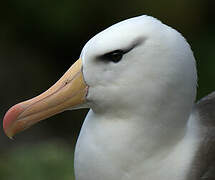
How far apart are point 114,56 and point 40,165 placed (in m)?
2.19

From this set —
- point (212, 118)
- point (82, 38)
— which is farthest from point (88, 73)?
point (82, 38)

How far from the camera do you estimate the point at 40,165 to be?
4867mm

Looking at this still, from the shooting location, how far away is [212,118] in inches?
123

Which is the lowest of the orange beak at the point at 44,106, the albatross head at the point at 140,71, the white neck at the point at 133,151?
the white neck at the point at 133,151

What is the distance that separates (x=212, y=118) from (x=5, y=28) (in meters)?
4.44

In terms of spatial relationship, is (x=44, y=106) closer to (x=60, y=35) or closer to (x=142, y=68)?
(x=142, y=68)

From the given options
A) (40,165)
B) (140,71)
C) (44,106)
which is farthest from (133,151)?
(40,165)

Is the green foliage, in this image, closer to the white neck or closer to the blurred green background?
the blurred green background

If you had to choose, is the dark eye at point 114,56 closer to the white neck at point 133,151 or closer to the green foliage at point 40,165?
the white neck at point 133,151

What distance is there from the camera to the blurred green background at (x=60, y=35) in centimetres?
679

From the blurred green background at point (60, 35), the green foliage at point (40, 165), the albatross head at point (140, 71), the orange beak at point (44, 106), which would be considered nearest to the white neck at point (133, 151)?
the albatross head at point (140, 71)

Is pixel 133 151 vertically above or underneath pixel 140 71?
underneath

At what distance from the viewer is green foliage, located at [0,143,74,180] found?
15.8 ft

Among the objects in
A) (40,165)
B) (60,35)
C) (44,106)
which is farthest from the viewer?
(60,35)
